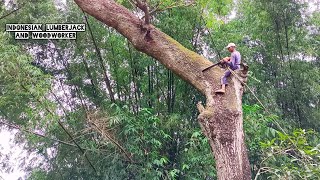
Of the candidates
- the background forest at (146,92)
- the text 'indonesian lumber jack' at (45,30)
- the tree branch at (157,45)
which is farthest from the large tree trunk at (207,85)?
the text 'indonesian lumber jack' at (45,30)

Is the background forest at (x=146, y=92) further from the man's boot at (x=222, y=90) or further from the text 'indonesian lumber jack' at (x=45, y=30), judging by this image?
the man's boot at (x=222, y=90)

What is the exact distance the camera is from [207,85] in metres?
2.88

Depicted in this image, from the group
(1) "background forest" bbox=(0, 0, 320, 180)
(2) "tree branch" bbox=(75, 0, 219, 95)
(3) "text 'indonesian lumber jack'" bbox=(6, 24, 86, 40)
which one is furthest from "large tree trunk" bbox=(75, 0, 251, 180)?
(3) "text 'indonesian lumber jack'" bbox=(6, 24, 86, 40)

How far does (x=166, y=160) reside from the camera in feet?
14.5

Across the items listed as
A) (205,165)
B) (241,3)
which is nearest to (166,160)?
(205,165)

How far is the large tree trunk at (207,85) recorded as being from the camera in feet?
8.27

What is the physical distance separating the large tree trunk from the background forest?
0.98 m

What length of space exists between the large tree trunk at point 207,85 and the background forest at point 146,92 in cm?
98

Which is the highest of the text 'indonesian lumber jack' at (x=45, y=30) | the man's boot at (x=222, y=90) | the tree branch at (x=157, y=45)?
the text 'indonesian lumber jack' at (x=45, y=30)

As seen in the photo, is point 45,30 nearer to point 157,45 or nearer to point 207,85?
point 157,45

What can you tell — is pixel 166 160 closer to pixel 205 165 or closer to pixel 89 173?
pixel 205 165

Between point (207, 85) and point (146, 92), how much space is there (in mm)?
2097

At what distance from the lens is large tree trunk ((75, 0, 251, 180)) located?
2.52m

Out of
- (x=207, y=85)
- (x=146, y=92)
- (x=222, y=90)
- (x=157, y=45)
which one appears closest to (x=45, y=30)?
(x=146, y=92)
